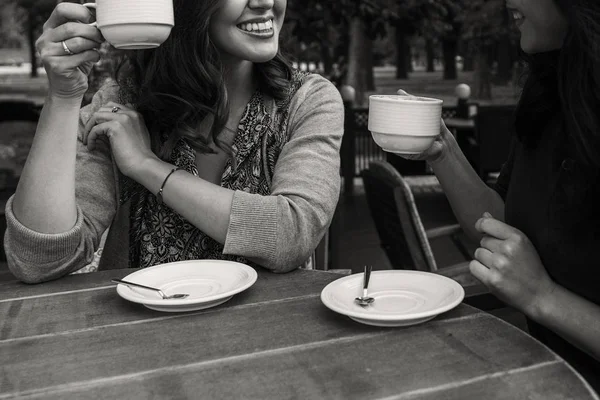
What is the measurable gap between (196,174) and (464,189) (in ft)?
2.37

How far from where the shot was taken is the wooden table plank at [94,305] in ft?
4.13

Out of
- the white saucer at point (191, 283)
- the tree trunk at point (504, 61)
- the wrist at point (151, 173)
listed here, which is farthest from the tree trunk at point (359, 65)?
the white saucer at point (191, 283)

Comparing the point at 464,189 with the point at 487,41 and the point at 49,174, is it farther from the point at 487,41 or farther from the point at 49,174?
the point at 487,41

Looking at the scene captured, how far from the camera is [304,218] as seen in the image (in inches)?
62.3

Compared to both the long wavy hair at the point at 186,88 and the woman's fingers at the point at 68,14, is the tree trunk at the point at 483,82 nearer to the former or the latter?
the long wavy hair at the point at 186,88

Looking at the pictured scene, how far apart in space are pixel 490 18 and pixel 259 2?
10457 millimetres

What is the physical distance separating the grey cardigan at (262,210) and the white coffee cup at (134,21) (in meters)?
0.42

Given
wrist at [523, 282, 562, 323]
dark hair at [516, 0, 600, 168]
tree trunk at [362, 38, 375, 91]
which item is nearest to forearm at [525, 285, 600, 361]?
wrist at [523, 282, 562, 323]

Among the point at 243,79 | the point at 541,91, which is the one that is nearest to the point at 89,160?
the point at 243,79

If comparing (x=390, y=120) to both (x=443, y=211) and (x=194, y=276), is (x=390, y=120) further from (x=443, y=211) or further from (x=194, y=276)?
(x=443, y=211)

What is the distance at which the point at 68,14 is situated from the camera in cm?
147

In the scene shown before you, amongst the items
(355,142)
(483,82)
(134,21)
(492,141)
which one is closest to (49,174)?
(134,21)

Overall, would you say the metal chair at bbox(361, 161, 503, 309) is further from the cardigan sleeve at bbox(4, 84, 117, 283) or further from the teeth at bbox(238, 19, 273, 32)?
the cardigan sleeve at bbox(4, 84, 117, 283)

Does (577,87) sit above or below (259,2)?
below
